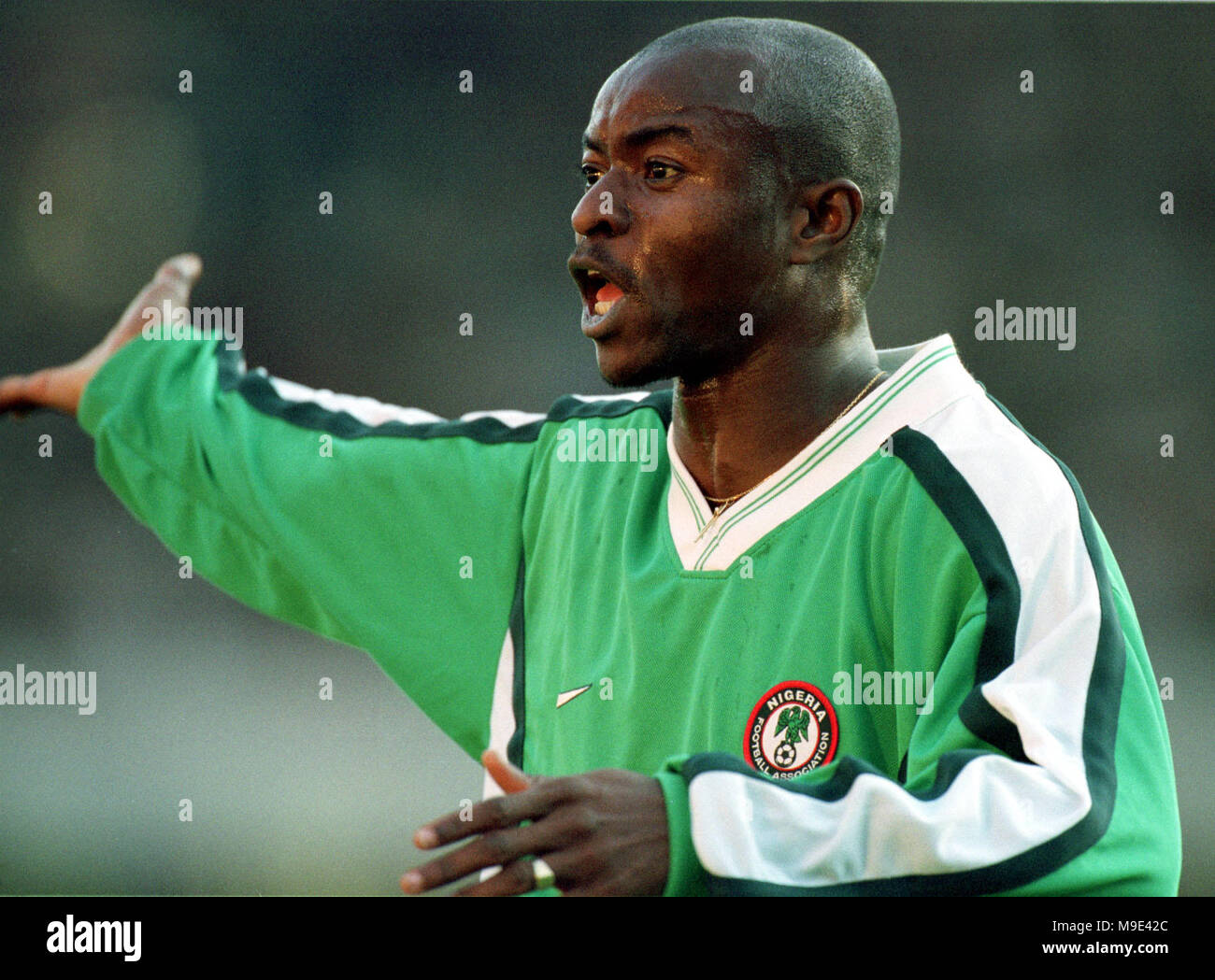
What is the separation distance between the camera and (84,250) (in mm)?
2570

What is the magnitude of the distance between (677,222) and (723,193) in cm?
4

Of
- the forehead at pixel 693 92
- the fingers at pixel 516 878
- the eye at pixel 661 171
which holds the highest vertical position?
the forehead at pixel 693 92

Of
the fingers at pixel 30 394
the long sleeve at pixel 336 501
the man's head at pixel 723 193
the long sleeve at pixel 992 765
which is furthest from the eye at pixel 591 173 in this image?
the fingers at pixel 30 394

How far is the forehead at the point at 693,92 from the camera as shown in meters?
1.18

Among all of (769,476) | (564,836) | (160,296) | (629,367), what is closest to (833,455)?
(769,476)

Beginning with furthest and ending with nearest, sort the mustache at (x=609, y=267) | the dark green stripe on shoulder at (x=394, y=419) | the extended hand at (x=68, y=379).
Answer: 1. the extended hand at (x=68, y=379)
2. the dark green stripe on shoulder at (x=394, y=419)
3. the mustache at (x=609, y=267)

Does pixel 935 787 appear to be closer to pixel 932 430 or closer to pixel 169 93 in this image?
pixel 932 430

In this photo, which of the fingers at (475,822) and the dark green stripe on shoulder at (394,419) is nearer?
the fingers at (475,822)

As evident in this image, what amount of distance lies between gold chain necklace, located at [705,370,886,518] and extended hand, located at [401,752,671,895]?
35 centimetres

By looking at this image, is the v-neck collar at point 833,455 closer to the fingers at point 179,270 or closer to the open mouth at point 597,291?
the open mouth at point 597,291

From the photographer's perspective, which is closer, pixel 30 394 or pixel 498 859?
pixel 498 859

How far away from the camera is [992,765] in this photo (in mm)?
932

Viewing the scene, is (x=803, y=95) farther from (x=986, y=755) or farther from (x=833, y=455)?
(x=986, y=755)

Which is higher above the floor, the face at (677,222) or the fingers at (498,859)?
the face at (677,222)
